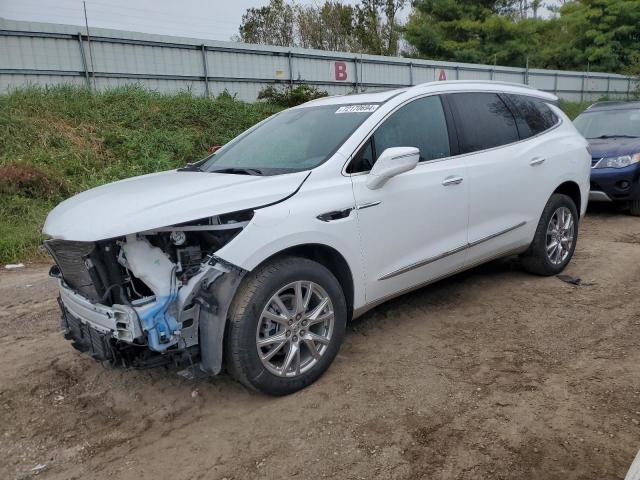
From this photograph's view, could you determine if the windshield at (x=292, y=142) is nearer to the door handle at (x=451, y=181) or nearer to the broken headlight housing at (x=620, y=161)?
the door handle at (x=451, y=181)

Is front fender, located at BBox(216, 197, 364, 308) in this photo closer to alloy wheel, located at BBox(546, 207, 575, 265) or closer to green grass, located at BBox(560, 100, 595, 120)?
alloy wheel, located at BBox(546, 207, 575, 265)

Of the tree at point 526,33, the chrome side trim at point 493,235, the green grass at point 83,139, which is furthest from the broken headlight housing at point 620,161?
the tree at point 526,33

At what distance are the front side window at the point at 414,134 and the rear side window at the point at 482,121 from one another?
20 centimetres

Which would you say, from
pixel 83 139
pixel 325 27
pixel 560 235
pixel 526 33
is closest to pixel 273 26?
pixel 325 27

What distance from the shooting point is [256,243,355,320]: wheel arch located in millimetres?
3199

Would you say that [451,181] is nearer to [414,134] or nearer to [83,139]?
[414,134]

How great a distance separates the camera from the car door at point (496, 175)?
13.8ft

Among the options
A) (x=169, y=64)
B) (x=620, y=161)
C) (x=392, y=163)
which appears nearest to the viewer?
(x=392, y=163)

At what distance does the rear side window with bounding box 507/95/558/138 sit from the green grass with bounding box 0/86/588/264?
19.8 feet

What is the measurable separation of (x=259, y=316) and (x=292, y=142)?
1.45 meters

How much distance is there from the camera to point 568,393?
305 cm

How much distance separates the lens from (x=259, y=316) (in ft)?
9.53

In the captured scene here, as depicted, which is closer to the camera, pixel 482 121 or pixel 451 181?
pixel 451 181

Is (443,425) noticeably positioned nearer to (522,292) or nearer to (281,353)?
(281,353)
